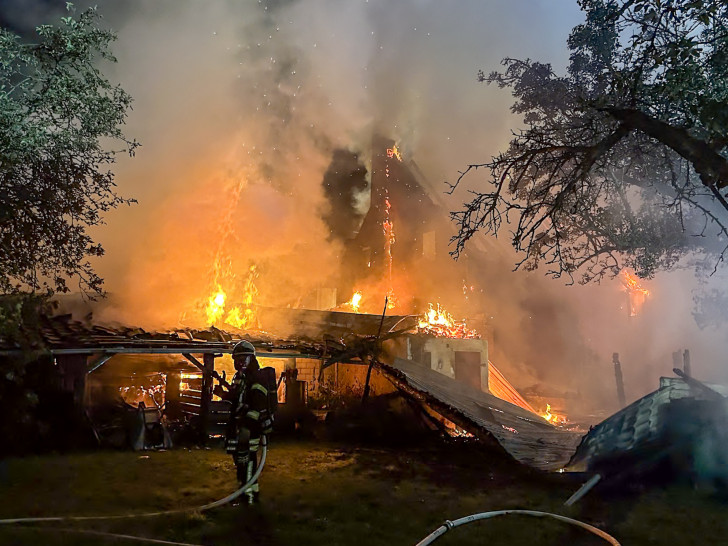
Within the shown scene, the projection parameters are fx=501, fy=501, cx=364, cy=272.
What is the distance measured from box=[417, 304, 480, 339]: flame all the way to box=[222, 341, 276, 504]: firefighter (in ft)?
62.0

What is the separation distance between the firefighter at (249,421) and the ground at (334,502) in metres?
0.57

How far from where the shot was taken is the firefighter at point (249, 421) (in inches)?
289

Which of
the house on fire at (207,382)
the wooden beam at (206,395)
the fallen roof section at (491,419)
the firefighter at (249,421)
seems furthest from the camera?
the wooden beam at (206,395)


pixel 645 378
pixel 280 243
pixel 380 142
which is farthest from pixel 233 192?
pixel 645 378

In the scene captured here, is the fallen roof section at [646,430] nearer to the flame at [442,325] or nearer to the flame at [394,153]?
the flame at [442,325]

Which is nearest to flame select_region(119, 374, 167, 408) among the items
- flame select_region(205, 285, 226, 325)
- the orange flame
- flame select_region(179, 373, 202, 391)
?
flame select_region(179, 373, 202, 391)

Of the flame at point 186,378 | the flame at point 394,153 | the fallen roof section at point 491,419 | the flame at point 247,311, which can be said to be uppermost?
the flame at point 394,153

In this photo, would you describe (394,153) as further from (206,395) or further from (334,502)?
(334,502)

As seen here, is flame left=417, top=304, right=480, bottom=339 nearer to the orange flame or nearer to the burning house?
the burning house

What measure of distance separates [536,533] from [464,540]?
99cm

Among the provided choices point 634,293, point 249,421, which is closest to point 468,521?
point 249,421

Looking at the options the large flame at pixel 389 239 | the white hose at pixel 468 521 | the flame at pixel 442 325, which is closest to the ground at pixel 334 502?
the white hose at pixel 468 521

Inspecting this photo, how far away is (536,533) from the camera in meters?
6.14

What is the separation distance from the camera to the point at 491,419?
39.0ft
